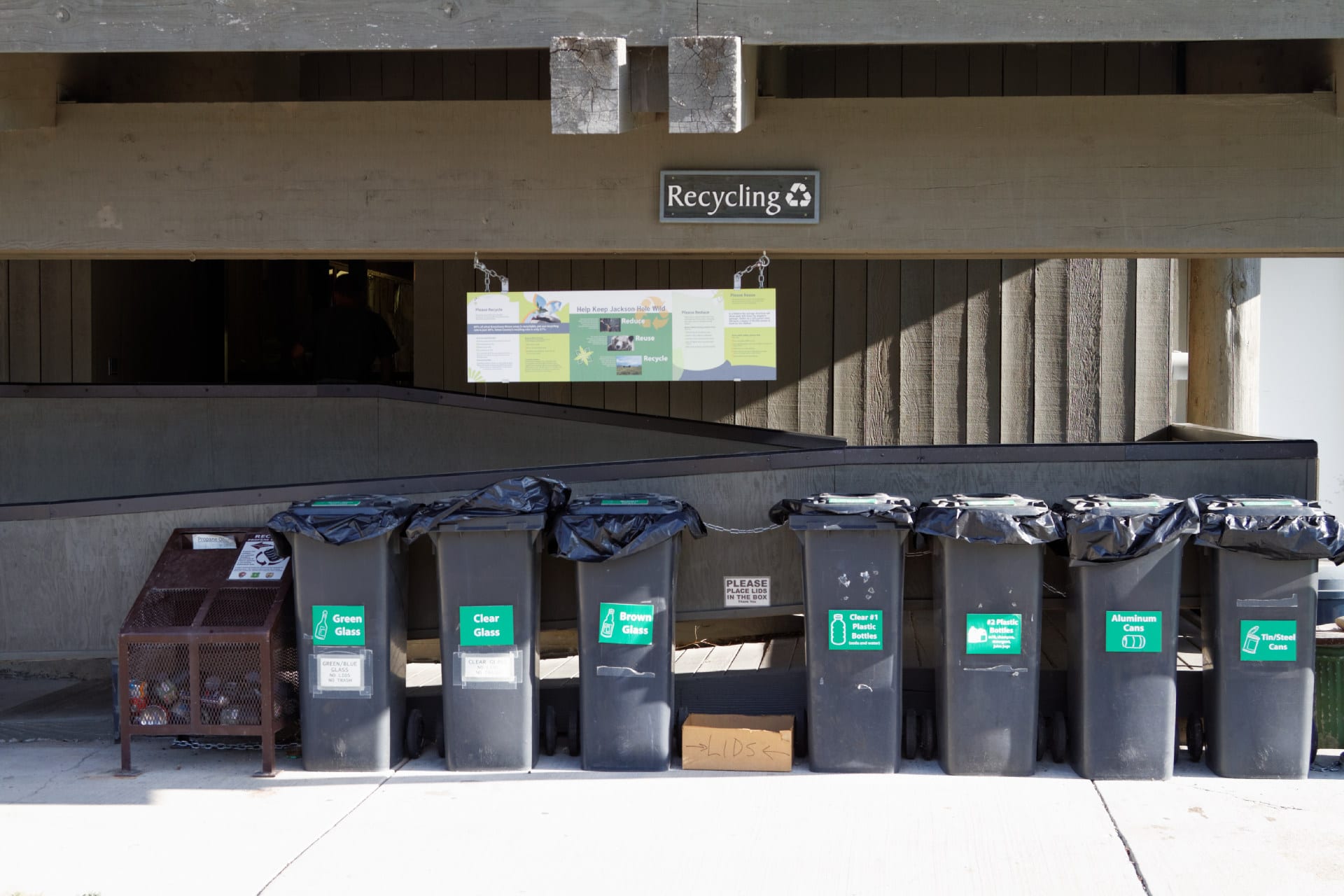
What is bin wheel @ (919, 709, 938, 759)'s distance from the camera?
5.69 m

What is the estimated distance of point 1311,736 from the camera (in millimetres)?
5469

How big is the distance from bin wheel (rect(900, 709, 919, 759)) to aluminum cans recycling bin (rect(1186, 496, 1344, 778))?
1.26m

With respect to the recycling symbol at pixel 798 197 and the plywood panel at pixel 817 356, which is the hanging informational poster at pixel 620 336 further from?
the plywood panel at pixel 817 356

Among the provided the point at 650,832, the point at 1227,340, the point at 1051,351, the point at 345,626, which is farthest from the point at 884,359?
the point at 650,832

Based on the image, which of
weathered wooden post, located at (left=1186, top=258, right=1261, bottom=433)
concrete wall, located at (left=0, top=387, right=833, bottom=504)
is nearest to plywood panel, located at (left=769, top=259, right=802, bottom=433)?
concrete wall, located at (left=0, top=387, right=833, bottom=504)

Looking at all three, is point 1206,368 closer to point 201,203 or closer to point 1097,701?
point 1097,701

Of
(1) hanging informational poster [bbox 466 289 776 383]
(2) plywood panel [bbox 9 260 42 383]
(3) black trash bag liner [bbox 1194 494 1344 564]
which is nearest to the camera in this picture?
(3) black trash bag liner [bbox 1194 494 1344 564]

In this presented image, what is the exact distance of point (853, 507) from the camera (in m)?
5.48

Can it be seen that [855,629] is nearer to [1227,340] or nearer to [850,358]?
[850,358]

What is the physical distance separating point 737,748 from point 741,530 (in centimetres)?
102

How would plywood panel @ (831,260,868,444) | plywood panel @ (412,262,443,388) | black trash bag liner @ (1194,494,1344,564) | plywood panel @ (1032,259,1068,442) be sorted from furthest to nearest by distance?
plywood panel @ (412,262,443,388), plywood panel @ (831,260,868,444), plywood panel @ (1032,259,1068,442), black trash bag liner @ (1194,494,1344,564)

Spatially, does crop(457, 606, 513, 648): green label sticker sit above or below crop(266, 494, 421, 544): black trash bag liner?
below

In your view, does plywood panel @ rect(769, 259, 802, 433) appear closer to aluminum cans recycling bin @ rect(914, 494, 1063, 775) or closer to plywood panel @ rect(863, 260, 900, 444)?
plywood panel @ rect(863, 260, 900, 444)

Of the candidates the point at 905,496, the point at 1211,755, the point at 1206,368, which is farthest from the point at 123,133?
the point at 1206,368
